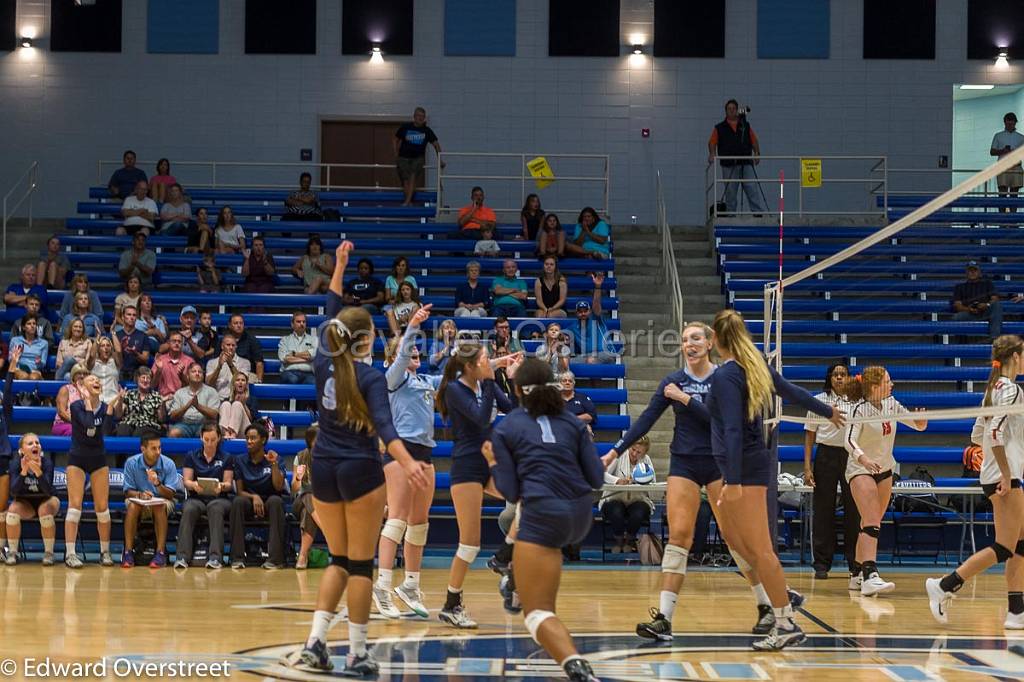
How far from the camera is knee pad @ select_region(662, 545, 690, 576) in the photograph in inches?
317

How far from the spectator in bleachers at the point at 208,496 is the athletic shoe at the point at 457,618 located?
15.3 feet

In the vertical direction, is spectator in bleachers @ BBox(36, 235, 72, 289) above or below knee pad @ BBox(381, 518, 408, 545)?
above

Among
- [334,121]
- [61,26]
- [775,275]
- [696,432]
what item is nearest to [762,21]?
[775,275]

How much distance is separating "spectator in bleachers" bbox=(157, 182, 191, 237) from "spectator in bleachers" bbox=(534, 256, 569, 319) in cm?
648

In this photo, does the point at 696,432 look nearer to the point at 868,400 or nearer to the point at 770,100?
the point at 868,400

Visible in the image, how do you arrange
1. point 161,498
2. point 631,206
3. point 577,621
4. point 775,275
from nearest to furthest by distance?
point 577,621 → point 161,498 → point 775,275 → point 631,206

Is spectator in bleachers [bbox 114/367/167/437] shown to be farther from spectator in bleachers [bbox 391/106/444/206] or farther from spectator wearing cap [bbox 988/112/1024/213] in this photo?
spectator wearing cap [bbox 988/112/1024/213]

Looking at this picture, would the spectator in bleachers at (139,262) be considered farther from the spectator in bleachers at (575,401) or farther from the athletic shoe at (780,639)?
the athletic shoe at (780,639)

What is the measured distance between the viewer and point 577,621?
29.9 feet

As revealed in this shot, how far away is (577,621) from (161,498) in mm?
5805

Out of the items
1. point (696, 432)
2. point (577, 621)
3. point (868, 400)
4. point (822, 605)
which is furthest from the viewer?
point (868, 400)

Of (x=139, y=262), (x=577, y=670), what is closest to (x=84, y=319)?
(x=139, y=262)

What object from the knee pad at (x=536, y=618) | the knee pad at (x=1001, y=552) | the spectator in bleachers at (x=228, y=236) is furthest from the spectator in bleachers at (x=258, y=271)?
the knee pad at (x=536, y=618)

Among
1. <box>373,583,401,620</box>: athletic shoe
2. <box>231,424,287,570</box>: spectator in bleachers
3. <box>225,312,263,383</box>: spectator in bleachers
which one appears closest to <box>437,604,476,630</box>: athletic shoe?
<box>373,583,401,620</box>: athletic shoe
